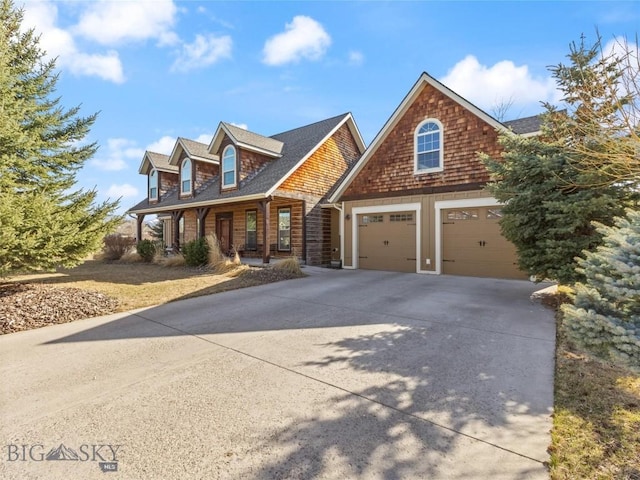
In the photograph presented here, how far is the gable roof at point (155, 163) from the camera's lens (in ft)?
65.0

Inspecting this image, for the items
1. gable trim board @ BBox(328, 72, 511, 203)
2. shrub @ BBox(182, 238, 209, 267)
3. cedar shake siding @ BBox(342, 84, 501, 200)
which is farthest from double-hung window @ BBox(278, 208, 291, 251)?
shrub @ BBox(182, 238, 209, 267)

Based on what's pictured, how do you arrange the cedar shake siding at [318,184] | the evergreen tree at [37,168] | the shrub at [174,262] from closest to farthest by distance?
the evergreen tree at [37,168] < the shrub at [174,262] < the cedar shake siding at [318,184]

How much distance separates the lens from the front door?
18089 millimetres

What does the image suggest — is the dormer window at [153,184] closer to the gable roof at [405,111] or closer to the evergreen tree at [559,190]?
the gable roof at [405,111]

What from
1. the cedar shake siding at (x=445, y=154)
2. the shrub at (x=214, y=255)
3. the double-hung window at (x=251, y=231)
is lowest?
the shrub at (x=214, y=255)

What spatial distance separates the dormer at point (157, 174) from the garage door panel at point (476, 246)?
16998 millimetres

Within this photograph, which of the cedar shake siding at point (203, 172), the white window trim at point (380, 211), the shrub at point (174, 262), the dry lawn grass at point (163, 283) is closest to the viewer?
the dry lawn grass at point (163, 283)

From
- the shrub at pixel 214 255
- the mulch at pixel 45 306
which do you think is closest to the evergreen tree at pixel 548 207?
the mulch at pixel 45 306

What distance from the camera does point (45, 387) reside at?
3.35 meters

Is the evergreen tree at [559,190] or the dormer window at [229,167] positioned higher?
the dormer window at [229,167]

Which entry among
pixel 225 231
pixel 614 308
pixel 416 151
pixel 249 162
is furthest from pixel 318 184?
pixel 614 308

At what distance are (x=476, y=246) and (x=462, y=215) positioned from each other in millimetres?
1134

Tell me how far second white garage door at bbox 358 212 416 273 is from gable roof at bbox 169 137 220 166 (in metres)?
9.69

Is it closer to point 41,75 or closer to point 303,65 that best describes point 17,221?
point 41,75
